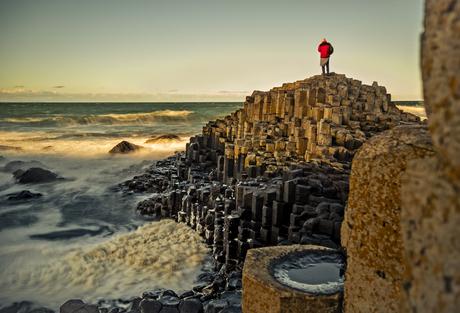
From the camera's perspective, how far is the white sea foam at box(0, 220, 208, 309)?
6742mm

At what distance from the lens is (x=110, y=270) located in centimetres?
758

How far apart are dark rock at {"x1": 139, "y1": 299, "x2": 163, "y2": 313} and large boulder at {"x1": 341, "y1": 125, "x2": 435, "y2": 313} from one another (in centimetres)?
354

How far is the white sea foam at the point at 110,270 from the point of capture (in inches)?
265

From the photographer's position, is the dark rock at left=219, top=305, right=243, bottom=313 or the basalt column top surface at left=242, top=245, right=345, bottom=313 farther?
the dark rock at left=219, top=305, right=243, bottom=313

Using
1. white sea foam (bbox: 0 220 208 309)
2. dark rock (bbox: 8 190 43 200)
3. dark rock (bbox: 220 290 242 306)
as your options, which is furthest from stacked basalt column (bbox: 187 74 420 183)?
dark rock (bbox: 8 190 43 200)

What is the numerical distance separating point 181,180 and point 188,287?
7.06 metres

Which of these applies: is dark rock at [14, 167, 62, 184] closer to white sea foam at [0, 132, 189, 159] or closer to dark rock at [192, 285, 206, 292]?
white sea foam at [0, 132, 189, 159]

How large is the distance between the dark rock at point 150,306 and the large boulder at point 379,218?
354 cm

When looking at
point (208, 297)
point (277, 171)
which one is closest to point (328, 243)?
point (208, 297)

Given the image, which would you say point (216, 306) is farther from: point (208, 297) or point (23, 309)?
point (23, 309)

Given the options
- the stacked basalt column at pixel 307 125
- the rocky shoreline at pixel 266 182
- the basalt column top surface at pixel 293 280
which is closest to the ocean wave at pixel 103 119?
the rocky shoreline at pixel 266 182

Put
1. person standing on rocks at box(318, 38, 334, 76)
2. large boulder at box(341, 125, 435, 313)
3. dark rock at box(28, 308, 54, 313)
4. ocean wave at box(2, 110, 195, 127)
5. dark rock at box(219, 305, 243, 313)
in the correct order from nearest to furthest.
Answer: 1. large boulder at box(341, 125, 435, 313)
2. dark rock at box(219, 305, 243, 313)
3. dark rock at box(28, 308, 54, 313)
4. person standing on rocks at box(318, 38, 334, 76)
5. ocean wave at box(2, 110, 195, 127)

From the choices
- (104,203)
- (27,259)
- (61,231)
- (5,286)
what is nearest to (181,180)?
(104,203)

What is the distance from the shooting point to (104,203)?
13.3 meters
